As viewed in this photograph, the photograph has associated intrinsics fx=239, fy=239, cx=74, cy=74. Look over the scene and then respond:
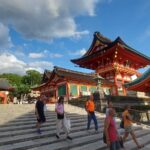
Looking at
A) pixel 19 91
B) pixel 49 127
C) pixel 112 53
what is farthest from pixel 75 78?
pixel 19 91

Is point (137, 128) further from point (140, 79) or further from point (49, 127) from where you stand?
point (49, 127)

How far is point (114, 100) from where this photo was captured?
22.5 m

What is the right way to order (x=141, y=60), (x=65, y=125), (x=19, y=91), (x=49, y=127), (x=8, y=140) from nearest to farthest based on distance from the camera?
(x=8, y=140) → (x=65, y=125) → (x=49, y=127) → (x=141, y=60) → (x=19, y=91)

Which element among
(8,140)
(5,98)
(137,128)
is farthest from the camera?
(5,98)

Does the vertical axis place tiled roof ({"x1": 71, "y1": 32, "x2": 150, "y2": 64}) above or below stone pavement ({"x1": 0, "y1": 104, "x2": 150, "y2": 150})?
above

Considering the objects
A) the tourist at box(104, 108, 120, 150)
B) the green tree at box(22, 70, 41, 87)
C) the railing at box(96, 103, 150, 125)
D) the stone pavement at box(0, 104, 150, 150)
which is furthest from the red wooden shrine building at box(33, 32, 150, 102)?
the green tree at box(22, 70, 41, 87)

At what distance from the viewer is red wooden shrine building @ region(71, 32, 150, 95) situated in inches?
1289

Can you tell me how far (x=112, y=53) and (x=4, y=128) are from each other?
2412 cm

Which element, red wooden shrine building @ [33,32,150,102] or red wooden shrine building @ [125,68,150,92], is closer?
red wooden shrine building @ [125,68,150,92]

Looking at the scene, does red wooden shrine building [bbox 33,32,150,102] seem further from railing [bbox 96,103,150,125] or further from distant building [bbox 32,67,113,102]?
railing [bbox 96,103,150,125]

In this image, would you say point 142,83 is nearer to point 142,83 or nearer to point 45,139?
point 142,83

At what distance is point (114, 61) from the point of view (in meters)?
33.6

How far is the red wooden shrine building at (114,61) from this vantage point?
107 ft

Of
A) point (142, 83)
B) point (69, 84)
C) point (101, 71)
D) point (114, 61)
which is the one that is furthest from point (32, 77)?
point (142, 83)
